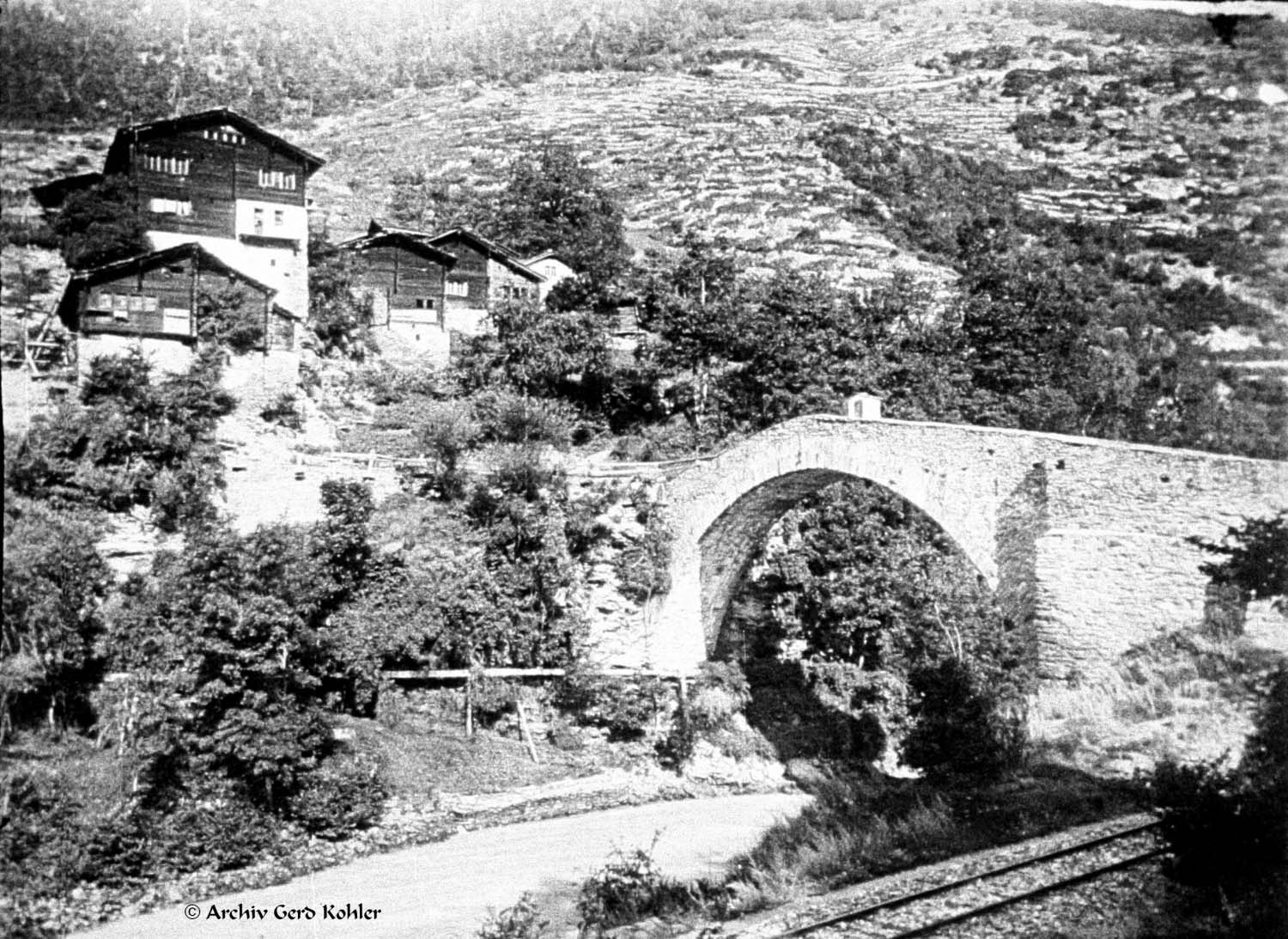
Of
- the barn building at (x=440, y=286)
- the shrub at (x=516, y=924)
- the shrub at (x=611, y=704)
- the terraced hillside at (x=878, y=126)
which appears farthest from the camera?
the barn building at (x=440, y=286)

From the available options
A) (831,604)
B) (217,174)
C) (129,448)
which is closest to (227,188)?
(217,174)

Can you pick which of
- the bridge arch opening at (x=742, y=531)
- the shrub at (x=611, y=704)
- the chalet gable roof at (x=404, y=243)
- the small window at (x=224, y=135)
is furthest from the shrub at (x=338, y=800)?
the small window at (x=224, y=135)

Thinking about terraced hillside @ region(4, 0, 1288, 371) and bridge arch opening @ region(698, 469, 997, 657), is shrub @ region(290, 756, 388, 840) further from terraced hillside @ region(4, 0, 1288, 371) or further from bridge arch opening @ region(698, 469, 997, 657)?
terraced hillside @ region(4, 0, 1288, 371)

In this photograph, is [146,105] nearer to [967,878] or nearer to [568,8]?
[568,8]

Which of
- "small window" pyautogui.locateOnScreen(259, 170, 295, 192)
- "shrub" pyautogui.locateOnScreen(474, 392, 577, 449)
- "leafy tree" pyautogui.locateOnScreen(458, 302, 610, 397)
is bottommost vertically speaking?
"shrub" pyautogui.locateOnScreen(474, 392, 577, 449)

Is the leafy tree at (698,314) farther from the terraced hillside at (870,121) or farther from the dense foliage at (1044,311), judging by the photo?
the dense foliage at (1044,311)

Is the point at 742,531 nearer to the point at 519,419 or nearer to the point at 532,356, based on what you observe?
the point at 519,419

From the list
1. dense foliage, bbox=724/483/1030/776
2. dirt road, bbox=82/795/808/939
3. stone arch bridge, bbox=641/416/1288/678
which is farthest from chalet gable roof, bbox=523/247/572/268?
dirt road, bbox=82/795/808/939
